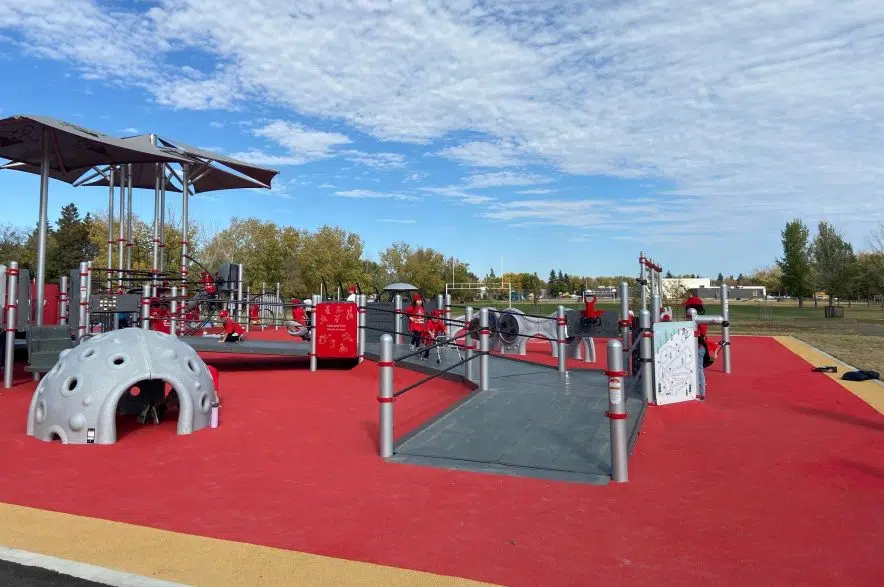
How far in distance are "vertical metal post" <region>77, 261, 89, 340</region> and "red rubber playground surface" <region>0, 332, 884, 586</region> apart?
4.12 m

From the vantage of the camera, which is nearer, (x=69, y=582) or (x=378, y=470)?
(x=69, y=582)

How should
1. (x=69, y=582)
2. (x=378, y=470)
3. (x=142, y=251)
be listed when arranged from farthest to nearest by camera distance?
(x=142, y=251), (x=378, y=470), (x=69, y=582)

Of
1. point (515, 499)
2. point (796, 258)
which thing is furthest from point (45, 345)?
point (796, 258)

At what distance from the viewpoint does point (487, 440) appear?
7203mm

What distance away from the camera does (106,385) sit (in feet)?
24.7

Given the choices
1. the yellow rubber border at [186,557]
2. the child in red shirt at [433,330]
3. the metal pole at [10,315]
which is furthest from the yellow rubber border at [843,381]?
the metal pole at [10,315]

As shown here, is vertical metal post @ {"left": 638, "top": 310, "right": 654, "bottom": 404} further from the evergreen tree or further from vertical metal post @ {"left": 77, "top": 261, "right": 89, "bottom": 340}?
the evergreen tree

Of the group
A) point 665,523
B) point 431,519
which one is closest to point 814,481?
point 665,523

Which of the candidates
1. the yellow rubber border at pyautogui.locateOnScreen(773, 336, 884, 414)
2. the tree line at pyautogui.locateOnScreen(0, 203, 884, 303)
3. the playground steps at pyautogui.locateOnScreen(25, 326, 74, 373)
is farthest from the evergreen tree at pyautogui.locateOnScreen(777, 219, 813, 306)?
the playground steps at pyautogui.locateOnScreen(25, 326, 74, 373)

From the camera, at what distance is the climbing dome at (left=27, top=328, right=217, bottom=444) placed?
750 centimetres

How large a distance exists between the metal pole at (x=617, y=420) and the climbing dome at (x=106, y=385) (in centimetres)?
536

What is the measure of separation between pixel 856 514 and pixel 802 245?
6577cm

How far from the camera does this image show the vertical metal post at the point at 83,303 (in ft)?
42.7

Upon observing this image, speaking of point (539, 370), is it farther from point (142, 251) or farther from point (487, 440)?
point (142, 251)
